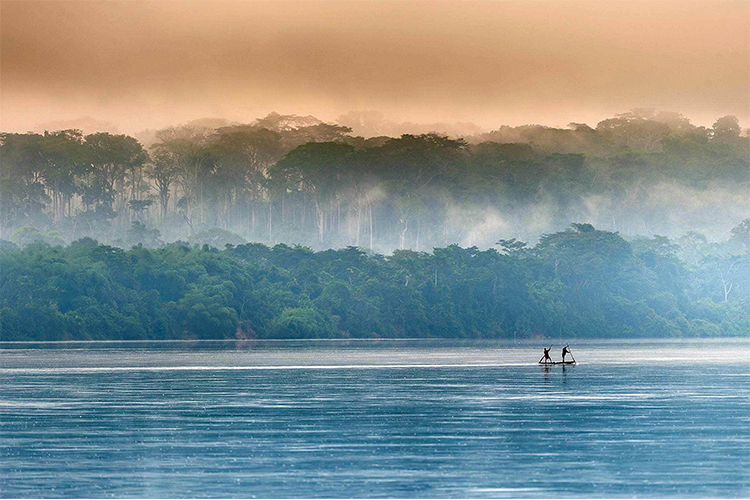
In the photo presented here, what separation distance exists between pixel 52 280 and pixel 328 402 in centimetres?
12621

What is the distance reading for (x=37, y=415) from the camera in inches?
1661

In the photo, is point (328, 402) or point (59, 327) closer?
point (328, 402)

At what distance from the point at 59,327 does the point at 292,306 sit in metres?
35.1

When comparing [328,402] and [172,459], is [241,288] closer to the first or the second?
[328,402]

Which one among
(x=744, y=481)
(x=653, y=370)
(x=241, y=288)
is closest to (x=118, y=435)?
(x=744, y=481)

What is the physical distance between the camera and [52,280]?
551 feet

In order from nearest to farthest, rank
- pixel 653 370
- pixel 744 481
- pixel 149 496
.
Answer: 1. pixel 149 496
2. pixel 744 481
3. pixel 653 370

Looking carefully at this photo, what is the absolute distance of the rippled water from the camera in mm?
25812

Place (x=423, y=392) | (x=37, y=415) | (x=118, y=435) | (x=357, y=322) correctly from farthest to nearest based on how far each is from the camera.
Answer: (x=357, y=322)
(x=423, y=392)
(x=37, y=415)
(x=118, y=435)

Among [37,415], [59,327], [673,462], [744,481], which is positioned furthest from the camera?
[59,327]

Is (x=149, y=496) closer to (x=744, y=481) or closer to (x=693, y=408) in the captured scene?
(x=744, y=481)

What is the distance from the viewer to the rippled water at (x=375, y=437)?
25812mm

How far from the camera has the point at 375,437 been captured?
1368 inches

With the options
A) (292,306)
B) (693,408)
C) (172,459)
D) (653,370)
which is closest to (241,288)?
(292,306)
